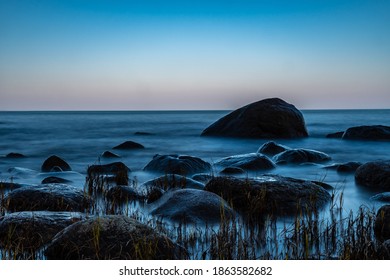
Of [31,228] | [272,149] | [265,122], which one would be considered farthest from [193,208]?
[265,122]

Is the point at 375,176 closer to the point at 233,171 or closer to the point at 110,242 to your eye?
the point at 233,171

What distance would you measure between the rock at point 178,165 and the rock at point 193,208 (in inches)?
117

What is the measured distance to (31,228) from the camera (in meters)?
4.37

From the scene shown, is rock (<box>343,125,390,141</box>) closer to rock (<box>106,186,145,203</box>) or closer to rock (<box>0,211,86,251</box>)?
rock (<box>106,186,145,203</box>)

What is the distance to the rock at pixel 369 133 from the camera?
54.3ft

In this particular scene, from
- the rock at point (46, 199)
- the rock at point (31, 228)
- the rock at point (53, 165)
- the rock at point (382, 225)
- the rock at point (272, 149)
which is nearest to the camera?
the rock at point (31, 228)

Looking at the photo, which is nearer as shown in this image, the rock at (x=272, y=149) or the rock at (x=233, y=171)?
the rock at (x=233, y=171)

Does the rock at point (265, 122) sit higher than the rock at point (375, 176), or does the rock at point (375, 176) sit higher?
the rock at point (265, 122)

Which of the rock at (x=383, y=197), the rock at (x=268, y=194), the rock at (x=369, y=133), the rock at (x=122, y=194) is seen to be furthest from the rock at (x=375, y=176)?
the rock at (x=369, y=133)

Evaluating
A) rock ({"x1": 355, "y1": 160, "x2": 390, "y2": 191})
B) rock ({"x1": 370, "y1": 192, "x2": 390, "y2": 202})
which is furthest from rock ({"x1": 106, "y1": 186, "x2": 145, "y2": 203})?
rock ({"x1": 355, "y1": 160, "x2": 390, "y2": 191})

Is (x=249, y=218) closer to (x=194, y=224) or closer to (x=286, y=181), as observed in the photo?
(x=194, y=224)

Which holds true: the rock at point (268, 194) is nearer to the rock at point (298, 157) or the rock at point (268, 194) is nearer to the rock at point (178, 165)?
the rock at point (178, 165)
